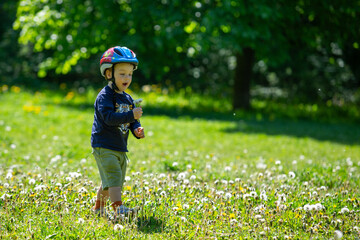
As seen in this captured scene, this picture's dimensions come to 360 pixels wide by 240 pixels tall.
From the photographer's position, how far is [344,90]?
15414mm

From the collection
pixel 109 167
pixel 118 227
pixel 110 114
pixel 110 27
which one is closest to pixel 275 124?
pixel 110 27

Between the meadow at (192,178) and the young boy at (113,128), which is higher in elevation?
the young boy at (113,128)

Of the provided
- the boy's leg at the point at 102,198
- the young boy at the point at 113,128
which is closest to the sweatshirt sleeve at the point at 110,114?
the young boy at the point at 113,128

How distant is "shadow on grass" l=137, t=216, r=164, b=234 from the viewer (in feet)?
12.1

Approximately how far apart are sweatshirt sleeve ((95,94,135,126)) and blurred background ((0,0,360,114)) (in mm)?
6417

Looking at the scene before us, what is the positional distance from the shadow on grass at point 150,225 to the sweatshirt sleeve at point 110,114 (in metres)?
0.88

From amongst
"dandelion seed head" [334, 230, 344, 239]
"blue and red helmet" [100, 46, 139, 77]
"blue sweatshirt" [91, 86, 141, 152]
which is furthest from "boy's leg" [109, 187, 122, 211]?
"dandelion seed head" [334, 230, 344, 239]

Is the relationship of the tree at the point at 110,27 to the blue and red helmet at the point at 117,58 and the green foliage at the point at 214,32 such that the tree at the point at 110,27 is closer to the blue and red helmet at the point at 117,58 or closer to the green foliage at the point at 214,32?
the green foliage at the point at 214,32

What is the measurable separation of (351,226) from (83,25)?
1041 cm

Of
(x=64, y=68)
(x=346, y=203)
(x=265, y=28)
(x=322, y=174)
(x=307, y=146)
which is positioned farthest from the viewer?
(x=64, y=68)

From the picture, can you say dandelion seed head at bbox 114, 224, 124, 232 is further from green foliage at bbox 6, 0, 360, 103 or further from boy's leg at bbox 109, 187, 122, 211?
green foliage at bbox 6, 0, 360, 103

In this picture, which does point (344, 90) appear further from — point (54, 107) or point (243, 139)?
point (54, 107)

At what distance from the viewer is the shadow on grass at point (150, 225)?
368 centimetres

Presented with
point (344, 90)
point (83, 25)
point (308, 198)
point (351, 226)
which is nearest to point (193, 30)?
point (83, 25)
